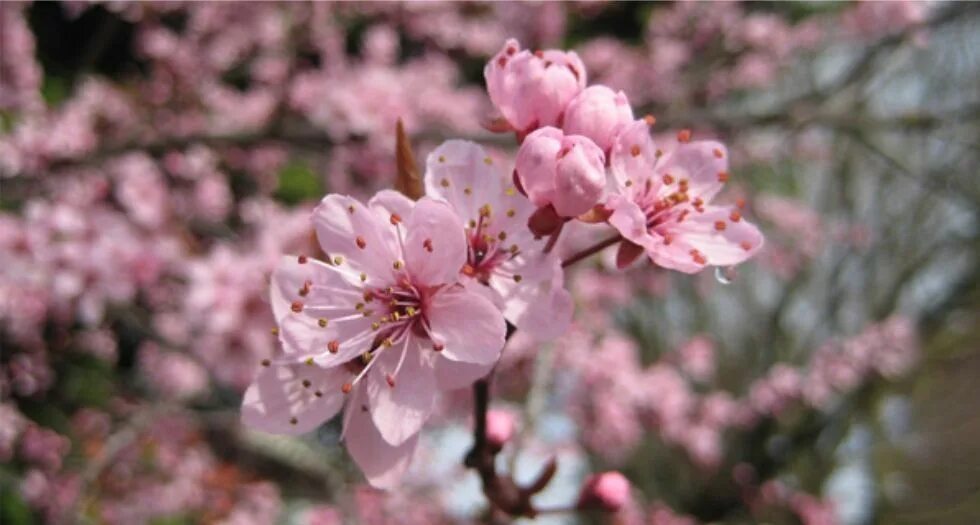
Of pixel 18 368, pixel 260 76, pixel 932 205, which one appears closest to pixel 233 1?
pixel 260 76

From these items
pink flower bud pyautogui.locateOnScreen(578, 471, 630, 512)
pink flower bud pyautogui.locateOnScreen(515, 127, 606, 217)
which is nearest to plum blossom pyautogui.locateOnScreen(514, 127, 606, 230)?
pink flower bud pyautogui.locateOnScreen(515, 127, 606, 217)

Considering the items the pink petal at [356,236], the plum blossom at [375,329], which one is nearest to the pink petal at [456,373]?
the plum blossom at [375,329]

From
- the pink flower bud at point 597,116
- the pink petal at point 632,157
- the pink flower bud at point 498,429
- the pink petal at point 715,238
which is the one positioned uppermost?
the pink flower bud at point 597,116

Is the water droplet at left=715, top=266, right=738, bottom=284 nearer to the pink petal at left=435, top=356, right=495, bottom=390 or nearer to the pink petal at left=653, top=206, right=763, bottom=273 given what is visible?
the pink petal at left=653, top=206, right=763, bottom=273

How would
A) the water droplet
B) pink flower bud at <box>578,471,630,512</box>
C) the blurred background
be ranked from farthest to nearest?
1. the blurred background
2. pink flower bud at <box>578,471,630,512</box>
3. the water droplet

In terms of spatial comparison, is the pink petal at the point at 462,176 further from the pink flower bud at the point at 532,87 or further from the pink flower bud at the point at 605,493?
the pink flower bud at the point at 605,493

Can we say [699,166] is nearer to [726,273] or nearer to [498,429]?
[726,273]

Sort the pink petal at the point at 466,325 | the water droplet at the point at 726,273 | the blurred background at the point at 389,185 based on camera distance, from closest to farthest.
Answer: the pink petal at the point at 466,325 < the water droplet at the point at 726,273 < the blurred background at the point at 389,185
